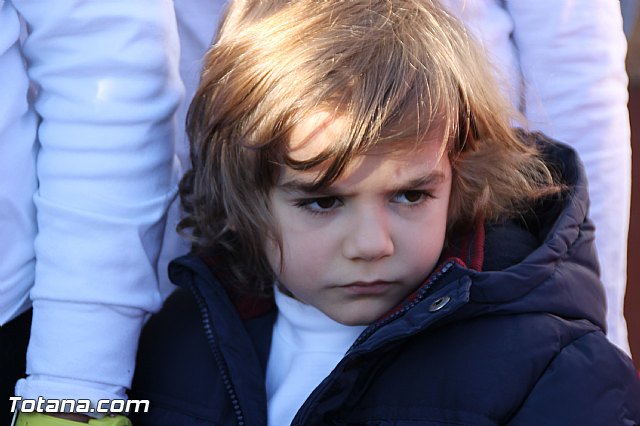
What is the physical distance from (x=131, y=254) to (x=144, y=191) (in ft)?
0.34

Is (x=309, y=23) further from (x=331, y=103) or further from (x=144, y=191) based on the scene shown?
(x=144, y=191)

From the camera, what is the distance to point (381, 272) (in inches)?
60.6

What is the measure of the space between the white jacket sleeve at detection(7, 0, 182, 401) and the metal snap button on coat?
0.47 m

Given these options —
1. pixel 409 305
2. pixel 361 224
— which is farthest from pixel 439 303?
pixel 361 224

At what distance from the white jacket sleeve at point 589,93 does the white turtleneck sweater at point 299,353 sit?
537 millimetres

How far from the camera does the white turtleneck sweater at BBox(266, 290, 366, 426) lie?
1.66 metres

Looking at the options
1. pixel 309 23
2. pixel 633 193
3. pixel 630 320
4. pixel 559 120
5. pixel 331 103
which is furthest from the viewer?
pixel 633 193

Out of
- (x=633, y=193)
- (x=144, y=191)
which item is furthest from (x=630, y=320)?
(x=144, y=191)

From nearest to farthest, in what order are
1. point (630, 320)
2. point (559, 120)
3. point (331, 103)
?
1. point (331, 103)
2. point (559, 120)
3. point (630, 320)

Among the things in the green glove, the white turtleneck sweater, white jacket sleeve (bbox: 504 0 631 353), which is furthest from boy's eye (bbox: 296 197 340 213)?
white jacket sleeve (bbox: 504 0 631 353)

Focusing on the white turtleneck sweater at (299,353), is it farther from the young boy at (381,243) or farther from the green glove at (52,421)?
the green glove at (52,421)

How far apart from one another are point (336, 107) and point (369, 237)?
0.20 m

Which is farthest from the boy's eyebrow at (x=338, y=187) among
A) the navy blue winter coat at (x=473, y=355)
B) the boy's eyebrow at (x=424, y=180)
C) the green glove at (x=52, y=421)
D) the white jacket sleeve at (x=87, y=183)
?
the green glove at (x=52, y=421)

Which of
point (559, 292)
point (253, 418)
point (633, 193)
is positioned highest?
point (559, 292)
